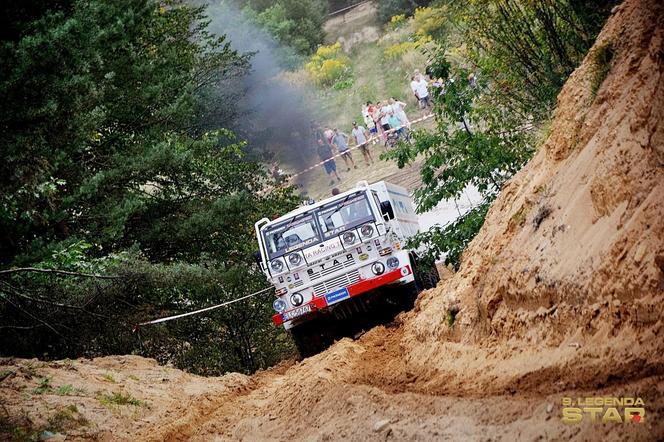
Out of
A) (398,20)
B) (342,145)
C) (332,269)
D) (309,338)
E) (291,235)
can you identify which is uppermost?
(398,20)

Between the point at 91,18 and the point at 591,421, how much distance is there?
1253cm

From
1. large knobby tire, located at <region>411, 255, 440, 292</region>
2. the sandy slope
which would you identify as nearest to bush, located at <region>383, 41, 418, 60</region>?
large knobby tire, located at <region>411, 255, 440, 292</region>

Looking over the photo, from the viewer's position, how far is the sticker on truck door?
13188 millimetres

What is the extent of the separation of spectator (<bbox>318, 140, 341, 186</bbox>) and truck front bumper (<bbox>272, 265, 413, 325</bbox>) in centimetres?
1814

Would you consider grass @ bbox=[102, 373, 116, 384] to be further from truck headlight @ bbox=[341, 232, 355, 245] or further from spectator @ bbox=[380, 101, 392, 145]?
spectator @ bbox=[380, 101, 392, 145]

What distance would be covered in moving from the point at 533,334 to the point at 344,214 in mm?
7639

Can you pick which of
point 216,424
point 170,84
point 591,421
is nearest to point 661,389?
point 591,421

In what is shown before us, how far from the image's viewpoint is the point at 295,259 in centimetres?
1370

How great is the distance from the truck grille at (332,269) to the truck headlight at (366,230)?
48cm

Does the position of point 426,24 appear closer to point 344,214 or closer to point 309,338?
point 344,214

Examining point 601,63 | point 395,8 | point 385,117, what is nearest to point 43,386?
point 601,63

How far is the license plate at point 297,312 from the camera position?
13206 mm

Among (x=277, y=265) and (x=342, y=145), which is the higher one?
(x=342, y=145)

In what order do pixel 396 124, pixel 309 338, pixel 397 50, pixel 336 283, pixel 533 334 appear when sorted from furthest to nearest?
1. pixel 397 50
2. pixel 396 124
3. pixel 309 338
4. pixel 336 283
5. pixel 533 334
